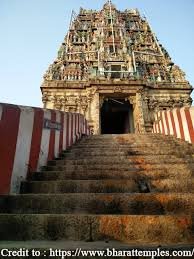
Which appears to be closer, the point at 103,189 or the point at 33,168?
the point at 103,189

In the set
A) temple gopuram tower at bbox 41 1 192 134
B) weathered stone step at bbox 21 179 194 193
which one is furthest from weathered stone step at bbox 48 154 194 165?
temple gopuram tower at bbox 41 1 192 134

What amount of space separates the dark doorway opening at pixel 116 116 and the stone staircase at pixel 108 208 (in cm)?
1204

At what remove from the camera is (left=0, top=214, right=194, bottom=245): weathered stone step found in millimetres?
1758

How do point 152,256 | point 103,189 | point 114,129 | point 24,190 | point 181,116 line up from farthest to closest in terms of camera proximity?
1. point 114,129
2. point 181,116
3. point 24,190
4. point 103,189
5. point 152,256

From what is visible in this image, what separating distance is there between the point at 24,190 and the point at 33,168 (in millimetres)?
697

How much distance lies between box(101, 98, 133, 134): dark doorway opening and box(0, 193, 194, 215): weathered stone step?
12860mm

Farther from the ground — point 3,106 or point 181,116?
point 181,116

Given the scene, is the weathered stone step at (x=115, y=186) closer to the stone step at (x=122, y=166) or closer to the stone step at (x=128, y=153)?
the stone step at (x=122, y=166)

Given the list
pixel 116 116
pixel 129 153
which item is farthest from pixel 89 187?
pixel 116 116

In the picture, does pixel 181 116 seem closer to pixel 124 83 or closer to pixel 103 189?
pixel 103 189

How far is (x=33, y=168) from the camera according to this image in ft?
12.0

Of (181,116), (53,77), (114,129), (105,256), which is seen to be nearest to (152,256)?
(105,256)

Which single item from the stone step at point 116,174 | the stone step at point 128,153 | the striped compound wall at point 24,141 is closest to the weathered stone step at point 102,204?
the striped compound wall at point 24,141

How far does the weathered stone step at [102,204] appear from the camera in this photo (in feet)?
7.20
